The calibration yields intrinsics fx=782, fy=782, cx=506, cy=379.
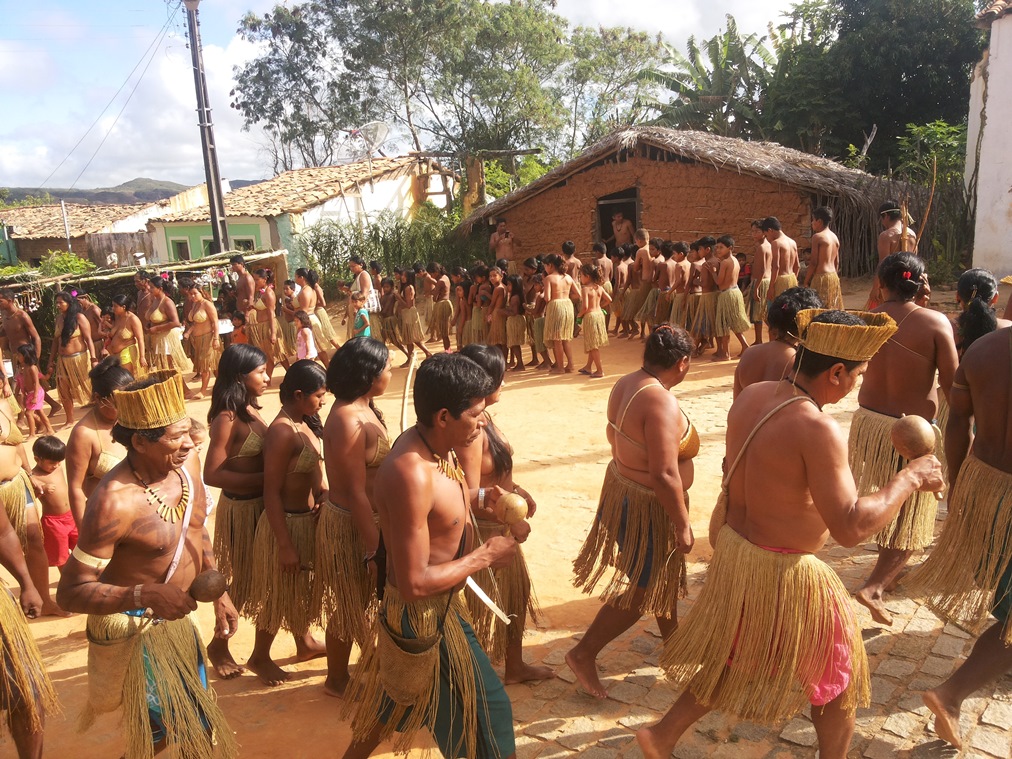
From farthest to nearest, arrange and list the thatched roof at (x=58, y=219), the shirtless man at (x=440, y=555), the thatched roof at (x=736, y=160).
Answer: the thatched roof at (x=58, y=219)
the thatched roof at (x=736, y=160)
the shirtless man at (x=440, y=555)

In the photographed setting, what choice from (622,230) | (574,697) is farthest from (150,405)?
(622,230)

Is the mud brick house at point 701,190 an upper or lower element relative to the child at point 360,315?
upper

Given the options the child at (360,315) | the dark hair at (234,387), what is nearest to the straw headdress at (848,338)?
the dark hair at (234,387)

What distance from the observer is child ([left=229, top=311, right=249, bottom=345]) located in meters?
11.6

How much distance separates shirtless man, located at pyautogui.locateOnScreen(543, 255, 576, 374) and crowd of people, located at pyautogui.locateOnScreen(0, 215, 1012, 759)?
19.9ft

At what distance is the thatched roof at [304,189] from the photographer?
22859 mm

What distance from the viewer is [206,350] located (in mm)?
11352

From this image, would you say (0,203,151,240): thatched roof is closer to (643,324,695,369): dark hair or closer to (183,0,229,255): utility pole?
(183,0,229,255): utility pole

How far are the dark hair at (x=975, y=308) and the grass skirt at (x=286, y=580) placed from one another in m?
3.39

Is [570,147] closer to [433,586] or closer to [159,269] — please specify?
[159,269]

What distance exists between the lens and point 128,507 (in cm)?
248

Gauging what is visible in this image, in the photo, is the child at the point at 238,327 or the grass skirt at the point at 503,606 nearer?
the grass skirt at the point at 503,606

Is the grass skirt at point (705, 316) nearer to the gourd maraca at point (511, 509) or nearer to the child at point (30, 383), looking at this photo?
the child at point (30, 383)

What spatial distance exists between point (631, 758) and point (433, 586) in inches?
50.8
